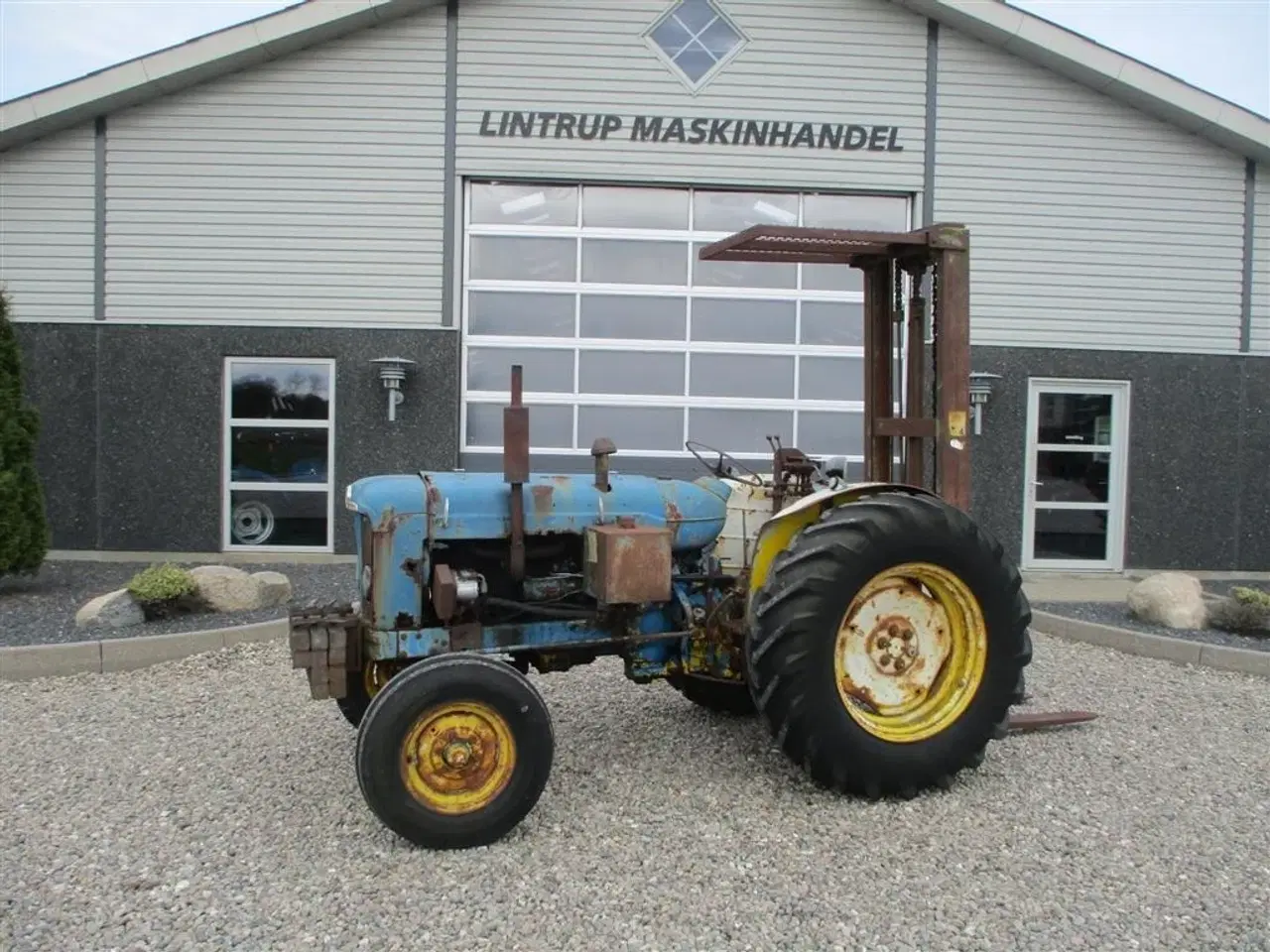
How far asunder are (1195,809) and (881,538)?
1.63 m

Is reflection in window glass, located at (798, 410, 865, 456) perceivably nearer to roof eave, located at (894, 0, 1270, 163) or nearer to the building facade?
the building facade

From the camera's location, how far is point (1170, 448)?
10.5 m

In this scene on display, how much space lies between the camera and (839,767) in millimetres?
3883

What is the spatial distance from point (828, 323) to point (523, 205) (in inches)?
131

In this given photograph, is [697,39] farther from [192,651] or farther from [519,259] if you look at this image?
[192,651]

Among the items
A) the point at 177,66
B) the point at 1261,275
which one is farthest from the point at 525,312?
the point at 1261,275

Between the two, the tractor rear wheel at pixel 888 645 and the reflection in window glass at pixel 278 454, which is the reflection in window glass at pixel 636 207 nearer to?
the reflection in window glass at pixel 278 454

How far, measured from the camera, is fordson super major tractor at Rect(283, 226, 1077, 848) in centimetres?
358

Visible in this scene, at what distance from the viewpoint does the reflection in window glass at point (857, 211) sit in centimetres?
1049

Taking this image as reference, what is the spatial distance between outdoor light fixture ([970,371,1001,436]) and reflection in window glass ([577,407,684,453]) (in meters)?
2.92

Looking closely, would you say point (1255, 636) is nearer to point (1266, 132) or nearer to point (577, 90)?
point (1266, 132)

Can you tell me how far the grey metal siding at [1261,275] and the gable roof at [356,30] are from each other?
51cm

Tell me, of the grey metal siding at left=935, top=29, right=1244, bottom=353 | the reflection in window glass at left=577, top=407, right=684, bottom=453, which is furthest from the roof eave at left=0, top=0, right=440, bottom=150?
the grey metal siding at left=935, top=29, right=1244, bottom=353

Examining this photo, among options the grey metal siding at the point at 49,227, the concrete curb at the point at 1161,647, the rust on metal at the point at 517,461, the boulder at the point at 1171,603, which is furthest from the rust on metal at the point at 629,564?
the grey metal siding at the point at 49,227
